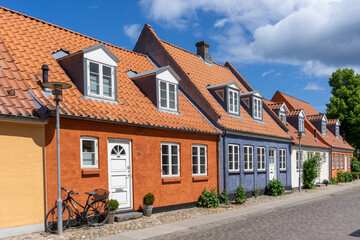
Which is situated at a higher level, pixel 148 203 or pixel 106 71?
pixel 106 71

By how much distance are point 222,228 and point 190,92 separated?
8.32 m

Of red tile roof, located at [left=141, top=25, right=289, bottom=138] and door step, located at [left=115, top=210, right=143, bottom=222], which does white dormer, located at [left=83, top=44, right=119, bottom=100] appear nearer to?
door step, located at [left=115, top=210, right=143, bottom=222]

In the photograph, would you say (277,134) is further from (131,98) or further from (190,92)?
(131,98)

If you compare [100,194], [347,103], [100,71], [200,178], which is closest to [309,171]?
[200,178]

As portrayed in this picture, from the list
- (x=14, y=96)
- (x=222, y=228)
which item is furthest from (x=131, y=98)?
(x=222, y=228)

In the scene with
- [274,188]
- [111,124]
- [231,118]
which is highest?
[231,118]

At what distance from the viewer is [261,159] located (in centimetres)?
1989

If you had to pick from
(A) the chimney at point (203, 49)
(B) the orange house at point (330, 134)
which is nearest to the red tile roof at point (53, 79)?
(A) the chimney at point (203, 49)

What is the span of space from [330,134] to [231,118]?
21138 millimetres

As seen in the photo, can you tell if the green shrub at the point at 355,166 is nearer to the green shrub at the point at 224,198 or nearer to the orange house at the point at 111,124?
the green shrub at the point at 224,198

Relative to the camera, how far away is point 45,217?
9.33m

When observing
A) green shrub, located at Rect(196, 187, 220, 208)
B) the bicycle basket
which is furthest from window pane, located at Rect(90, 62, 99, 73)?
green shrub, located at Rect(196, 187, 220, 208)

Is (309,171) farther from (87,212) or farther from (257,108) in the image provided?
(87,212)

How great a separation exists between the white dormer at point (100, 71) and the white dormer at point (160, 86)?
2.05 meters
